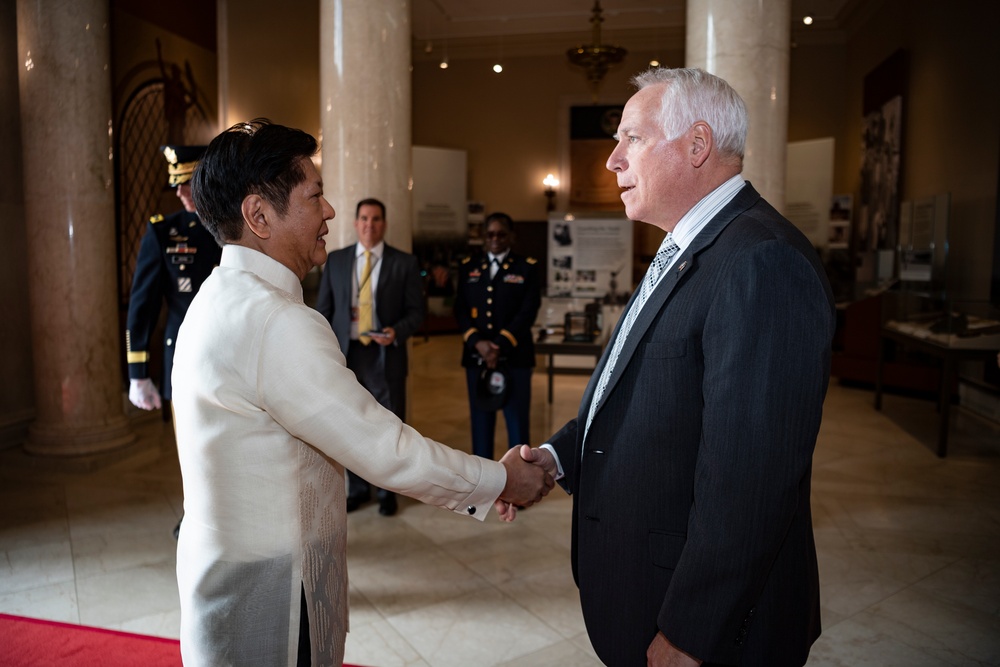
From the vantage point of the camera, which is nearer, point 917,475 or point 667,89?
point 667,89

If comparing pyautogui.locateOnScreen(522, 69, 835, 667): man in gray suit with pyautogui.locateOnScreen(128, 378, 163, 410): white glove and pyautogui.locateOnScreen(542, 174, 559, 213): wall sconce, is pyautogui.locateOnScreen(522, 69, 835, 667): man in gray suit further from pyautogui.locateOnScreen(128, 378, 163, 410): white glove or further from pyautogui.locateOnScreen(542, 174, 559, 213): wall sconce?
pyautogui.locateOnScreen(542, 174, 559, 213): wall sconce

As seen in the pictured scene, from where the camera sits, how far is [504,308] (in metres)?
5.21

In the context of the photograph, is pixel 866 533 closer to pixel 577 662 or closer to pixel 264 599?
pixel 577 662

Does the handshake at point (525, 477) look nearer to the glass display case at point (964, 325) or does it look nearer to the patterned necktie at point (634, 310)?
the patterned necktie at point (634, 310)

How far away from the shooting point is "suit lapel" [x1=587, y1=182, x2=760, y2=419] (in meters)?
1.57

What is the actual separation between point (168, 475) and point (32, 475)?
3.24 feet

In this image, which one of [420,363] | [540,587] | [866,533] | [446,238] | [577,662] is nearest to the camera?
[577,662]

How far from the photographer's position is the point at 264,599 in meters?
1.58

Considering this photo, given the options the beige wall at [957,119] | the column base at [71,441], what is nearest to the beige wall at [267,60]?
the column base at [71,441]

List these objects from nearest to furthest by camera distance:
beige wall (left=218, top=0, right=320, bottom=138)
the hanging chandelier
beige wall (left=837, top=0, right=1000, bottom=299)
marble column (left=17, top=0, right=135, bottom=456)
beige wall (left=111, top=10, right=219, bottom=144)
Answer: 1. marble column (left=17, top=0, right=135, bottom=456)
2. beige wall (left=111, top=10, right=219, bottom=144)
3. beige wall (left=837, top=0, right=1000, bottom=299)
4. beige wall (left=218, top=0, right=320, bottom=138)
5. the hanging chandelier

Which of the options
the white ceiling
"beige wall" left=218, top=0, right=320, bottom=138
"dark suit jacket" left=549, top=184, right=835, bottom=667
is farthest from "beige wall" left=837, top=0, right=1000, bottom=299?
"dark suit jacket" left=549, top=184, right=835, bottom=667

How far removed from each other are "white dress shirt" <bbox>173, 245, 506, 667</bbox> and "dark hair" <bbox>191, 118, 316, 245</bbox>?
84 millimetres

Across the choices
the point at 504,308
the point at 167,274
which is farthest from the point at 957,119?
the point at 167,274

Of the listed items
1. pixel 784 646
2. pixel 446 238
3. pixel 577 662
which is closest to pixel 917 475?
pixel 577 662
